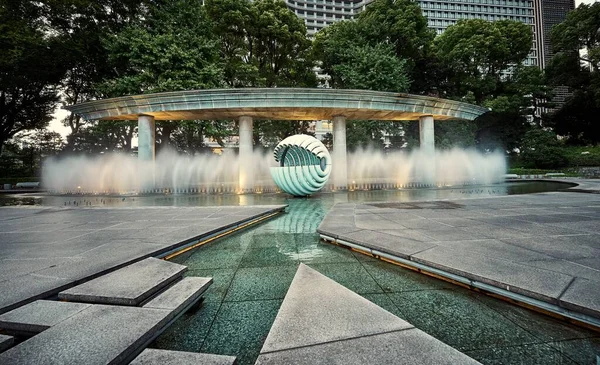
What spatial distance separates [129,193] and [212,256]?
1549 cm

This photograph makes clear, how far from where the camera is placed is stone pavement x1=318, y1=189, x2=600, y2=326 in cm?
257

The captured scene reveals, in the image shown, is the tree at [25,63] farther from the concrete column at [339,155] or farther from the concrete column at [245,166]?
Result: the concrete column at [339,155]

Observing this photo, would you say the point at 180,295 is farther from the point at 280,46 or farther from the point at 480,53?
the point at 480,53

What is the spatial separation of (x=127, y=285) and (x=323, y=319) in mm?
2069

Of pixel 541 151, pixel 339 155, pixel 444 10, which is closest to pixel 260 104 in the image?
pixel 339 155

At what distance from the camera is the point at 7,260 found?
382 centimetres

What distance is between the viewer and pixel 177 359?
1.68 meters

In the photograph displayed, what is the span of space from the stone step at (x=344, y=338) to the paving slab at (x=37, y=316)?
174 cm

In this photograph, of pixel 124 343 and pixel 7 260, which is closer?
pixel 124 343

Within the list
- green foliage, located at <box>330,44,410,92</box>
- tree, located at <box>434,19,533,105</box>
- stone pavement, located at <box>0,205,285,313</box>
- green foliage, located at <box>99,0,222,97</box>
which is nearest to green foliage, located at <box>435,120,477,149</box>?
tree, located at <box>434,19,533,105</box>

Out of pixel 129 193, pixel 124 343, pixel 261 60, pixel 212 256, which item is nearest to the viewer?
pixel 124 343

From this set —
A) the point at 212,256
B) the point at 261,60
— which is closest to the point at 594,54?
the point at 261,60

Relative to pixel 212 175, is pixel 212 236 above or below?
below

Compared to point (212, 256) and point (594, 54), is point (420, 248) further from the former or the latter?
point (594, 54)
